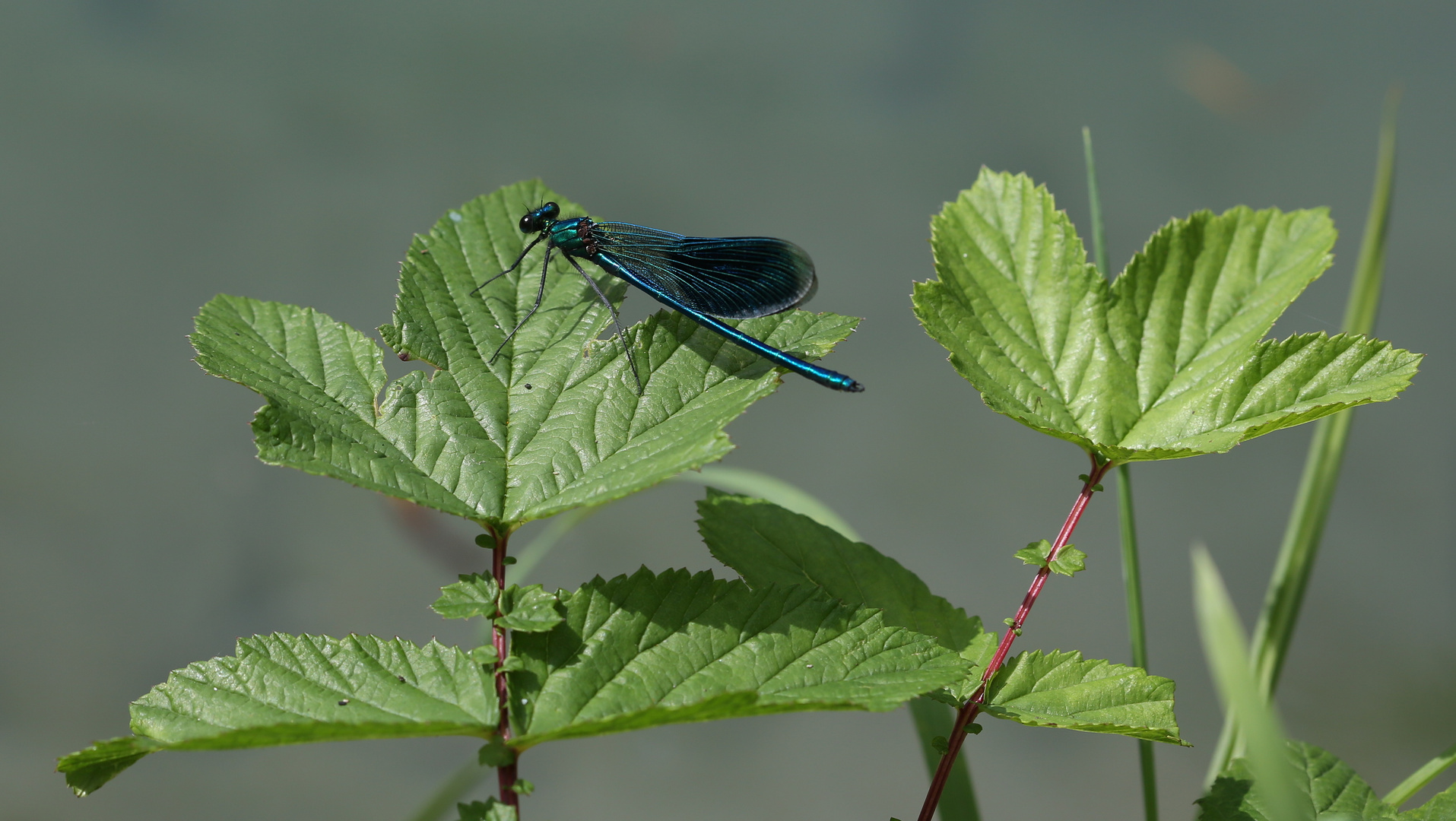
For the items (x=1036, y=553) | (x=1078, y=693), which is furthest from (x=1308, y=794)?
(x=1036, y=553)

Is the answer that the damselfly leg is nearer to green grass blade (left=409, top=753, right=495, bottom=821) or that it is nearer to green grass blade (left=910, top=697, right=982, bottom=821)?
green grass blade (left=910, top=697, right=982, bottom=821)

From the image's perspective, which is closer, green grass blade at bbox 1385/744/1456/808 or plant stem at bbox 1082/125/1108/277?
green grass blade at bbox 1385/744/1456/808

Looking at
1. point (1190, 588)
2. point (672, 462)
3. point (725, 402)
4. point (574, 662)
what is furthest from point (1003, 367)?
point (1190, 588)

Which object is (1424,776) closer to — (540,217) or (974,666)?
(974,666)

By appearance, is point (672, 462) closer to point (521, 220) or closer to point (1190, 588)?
point (521, 220)

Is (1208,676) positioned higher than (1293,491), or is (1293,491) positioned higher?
(1293,491)

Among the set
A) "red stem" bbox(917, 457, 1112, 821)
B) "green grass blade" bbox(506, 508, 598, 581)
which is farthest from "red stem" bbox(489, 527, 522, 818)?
"green grass blade" bbox(506, 508, 598, 581)

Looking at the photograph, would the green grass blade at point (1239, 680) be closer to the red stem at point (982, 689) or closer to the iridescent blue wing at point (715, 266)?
the red stem at point (982, 689)
